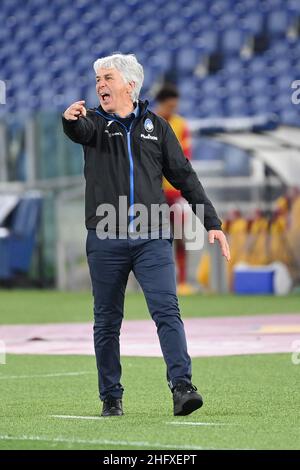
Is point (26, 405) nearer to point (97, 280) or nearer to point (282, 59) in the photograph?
point (97, 280)

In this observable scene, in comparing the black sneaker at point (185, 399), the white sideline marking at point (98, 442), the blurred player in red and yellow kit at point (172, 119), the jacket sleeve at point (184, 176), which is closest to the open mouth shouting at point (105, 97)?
the jacket sleeve at point (184, 176)

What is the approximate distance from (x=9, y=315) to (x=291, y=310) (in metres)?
3.56

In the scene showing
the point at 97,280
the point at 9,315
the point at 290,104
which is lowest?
the point at 9,315

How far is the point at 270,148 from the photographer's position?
1867 cm

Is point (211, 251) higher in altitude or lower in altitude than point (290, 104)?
lower

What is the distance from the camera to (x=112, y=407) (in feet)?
20.8

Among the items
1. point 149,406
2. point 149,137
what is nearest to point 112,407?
point 149,406

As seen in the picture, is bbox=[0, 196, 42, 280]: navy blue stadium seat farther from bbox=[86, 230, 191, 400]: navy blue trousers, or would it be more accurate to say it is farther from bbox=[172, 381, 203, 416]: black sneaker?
bbox=[172, 381, 203, 416]: black sneaker

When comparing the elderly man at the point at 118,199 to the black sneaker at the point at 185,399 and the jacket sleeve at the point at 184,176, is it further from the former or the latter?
the black sneaker at the point at 185,399

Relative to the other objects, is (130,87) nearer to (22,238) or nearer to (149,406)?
(149,406)

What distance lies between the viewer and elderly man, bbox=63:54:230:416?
6.31 m

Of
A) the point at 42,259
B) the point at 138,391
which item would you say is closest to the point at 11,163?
the point at 42,259

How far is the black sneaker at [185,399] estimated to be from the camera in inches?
240

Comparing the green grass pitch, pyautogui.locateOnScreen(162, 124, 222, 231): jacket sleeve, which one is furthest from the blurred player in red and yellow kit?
pyautogui.locateOnScreen(162, 124, 222, 231): jacket sleeve
